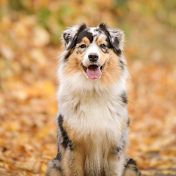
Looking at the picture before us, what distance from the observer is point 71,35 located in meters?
4.22

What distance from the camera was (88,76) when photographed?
3.95 meters

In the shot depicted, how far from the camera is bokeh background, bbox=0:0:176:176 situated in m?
5.58

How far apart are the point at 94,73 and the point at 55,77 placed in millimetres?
5142

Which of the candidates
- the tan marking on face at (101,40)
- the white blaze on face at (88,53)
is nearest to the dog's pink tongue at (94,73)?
the white blaze on face at (88,53)

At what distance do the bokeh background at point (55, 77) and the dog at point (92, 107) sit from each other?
819mm

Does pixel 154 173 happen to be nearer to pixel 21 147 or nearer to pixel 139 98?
pixel 21 147

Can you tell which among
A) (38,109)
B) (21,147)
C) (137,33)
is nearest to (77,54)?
(21,147)

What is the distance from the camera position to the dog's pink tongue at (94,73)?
3945 millimetres

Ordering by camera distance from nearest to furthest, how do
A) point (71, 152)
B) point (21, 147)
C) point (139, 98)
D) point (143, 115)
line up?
point (71, 152), point (21, 147), point (143, 115), point (139, 98)

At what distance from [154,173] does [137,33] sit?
29.6 ft

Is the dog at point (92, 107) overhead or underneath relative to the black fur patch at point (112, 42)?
underneath

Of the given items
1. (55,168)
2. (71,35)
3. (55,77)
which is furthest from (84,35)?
(55,77)

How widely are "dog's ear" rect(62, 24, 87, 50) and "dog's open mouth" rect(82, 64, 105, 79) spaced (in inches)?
16.2

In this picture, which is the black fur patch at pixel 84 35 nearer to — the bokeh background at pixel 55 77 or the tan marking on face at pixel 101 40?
the tan marking on face at pixel 101 40
